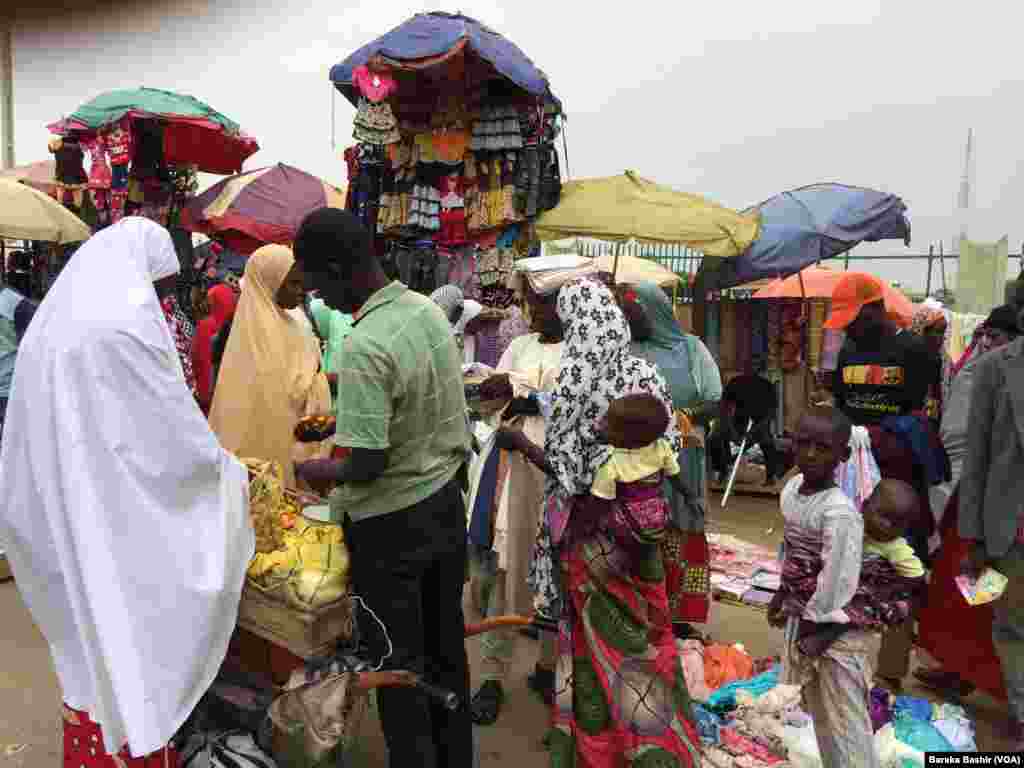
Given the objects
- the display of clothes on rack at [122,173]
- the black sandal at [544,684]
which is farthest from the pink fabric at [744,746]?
the display of clothes on rack at [122,173]

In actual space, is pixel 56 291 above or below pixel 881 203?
below

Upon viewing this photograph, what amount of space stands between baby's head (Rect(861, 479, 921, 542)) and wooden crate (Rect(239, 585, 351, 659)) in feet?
5.78

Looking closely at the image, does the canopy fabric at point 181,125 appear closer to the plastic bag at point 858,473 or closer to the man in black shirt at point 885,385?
the man in black shirt at point 885,385

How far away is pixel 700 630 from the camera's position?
4.71 metres

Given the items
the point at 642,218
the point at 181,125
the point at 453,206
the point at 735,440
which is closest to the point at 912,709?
the point at 642,218

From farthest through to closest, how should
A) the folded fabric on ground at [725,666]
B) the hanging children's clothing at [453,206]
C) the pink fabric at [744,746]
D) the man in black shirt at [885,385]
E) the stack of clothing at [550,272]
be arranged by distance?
the hanging children's clothing at [453,206]
the man in black shirt at [885,385]
the folded fabric on ground at [725,666]
the stack of clothing at [550,272]
the pink fabric at [744,746]

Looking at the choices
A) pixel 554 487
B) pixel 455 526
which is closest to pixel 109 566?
pixel 455 526

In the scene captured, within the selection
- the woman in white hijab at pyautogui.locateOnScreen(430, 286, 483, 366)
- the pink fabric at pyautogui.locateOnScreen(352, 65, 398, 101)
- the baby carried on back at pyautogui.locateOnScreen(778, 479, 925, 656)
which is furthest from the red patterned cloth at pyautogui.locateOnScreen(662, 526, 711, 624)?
the pink fabric at pyautogui.locateOnScreen(352, 65, 398, 101)

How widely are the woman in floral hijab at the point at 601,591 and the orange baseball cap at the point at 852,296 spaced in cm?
172

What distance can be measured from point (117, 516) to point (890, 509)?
2.39 m

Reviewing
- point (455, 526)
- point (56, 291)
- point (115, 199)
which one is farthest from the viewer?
point (115, 199)

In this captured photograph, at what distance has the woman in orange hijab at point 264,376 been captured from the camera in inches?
150

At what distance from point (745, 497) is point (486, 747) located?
20.0 ft

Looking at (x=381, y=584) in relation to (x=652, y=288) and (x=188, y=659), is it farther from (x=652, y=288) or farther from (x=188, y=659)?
(x=652, y=288)
